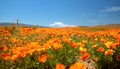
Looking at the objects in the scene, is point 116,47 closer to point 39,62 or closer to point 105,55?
point 105,55

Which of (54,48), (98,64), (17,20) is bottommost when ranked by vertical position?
(98,64)

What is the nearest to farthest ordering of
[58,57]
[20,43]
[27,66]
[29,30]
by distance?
[27,66]
[58,57]
[20,43]
[29,30]

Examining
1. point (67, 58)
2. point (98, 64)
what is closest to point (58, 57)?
point (67, 58)

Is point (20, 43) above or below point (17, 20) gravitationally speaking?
below

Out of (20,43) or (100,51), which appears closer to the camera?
(100,51)

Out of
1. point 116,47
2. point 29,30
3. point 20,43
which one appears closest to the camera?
point 116,47

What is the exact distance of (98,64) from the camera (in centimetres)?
488

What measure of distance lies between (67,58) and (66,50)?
42 cm

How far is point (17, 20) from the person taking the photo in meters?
7.95

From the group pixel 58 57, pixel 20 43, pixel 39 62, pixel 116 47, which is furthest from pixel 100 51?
pixel 20 43

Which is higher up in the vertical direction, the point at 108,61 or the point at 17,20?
the point at 17,20

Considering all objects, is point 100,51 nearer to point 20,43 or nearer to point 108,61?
point 108,61

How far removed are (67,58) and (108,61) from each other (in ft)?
2.72

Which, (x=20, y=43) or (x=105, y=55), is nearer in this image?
(x=105, y=55)
